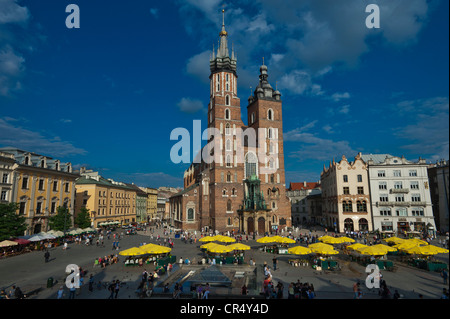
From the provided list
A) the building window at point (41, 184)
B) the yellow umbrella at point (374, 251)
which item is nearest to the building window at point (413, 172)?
the yellow umbrella at point (374, 251)

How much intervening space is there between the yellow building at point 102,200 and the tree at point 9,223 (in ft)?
84.6

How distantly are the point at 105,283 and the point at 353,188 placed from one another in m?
48.7

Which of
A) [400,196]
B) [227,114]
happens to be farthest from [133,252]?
[400,196]

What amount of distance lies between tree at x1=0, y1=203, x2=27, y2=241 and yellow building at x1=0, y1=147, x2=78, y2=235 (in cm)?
245

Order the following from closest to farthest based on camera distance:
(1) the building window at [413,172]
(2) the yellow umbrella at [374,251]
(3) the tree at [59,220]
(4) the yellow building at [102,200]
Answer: (2) the yellow umbrella at [374,251]
(3) the tree at [59,220]
(1) the building window at [413,172]
(4) the yellow building at [102,200]

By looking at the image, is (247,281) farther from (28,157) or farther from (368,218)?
(368,218)

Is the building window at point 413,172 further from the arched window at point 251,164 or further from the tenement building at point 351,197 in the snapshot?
the arched window at point 251,164

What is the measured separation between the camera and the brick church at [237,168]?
183 feet

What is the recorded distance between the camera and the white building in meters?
50.8

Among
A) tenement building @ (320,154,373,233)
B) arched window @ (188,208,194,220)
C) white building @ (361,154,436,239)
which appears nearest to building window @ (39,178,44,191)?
arched window @ (188,208,194,220)

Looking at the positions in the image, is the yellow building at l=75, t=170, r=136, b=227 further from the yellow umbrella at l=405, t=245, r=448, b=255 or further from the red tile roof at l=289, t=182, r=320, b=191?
the yellow umbrella at l=405, t=245, r=448, b=255
